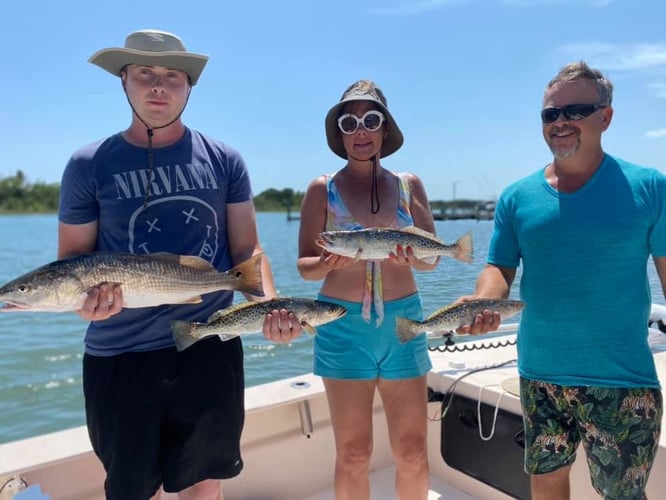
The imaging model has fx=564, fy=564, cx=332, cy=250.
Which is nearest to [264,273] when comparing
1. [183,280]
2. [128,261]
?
[183,280]

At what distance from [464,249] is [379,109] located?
88 centimetres

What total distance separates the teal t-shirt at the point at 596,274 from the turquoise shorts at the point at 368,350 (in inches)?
25.3

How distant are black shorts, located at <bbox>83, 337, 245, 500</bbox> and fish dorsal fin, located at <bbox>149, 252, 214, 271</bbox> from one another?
0.38m

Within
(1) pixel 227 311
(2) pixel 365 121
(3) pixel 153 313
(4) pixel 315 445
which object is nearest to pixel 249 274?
(1) pixel 227 311

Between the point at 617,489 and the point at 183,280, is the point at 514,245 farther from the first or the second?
the point at 183,280

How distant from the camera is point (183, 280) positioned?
244 centimetres

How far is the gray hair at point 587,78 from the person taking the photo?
8.23 ft

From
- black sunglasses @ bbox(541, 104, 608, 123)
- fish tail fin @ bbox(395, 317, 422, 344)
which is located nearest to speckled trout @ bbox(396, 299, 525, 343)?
fish tail fin @ bbox(395, 317, 422, 344)

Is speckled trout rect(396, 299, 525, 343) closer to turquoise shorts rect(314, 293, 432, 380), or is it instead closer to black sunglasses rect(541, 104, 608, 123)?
turquoise shorts rect(314, 293, 432, 380)

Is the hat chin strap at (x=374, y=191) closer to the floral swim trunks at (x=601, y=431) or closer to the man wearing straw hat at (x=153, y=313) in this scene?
the man wearing straw hat at (x=153, y=313)

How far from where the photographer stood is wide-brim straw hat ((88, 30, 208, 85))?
2471mm

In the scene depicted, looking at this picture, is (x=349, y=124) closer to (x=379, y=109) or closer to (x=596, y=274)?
(x=379, y=109)

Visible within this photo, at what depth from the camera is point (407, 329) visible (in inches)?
109

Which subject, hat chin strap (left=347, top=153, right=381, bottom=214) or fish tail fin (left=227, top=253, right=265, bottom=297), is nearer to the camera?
fish tail fin (left=227, top=253, right=265, bottom=297)
